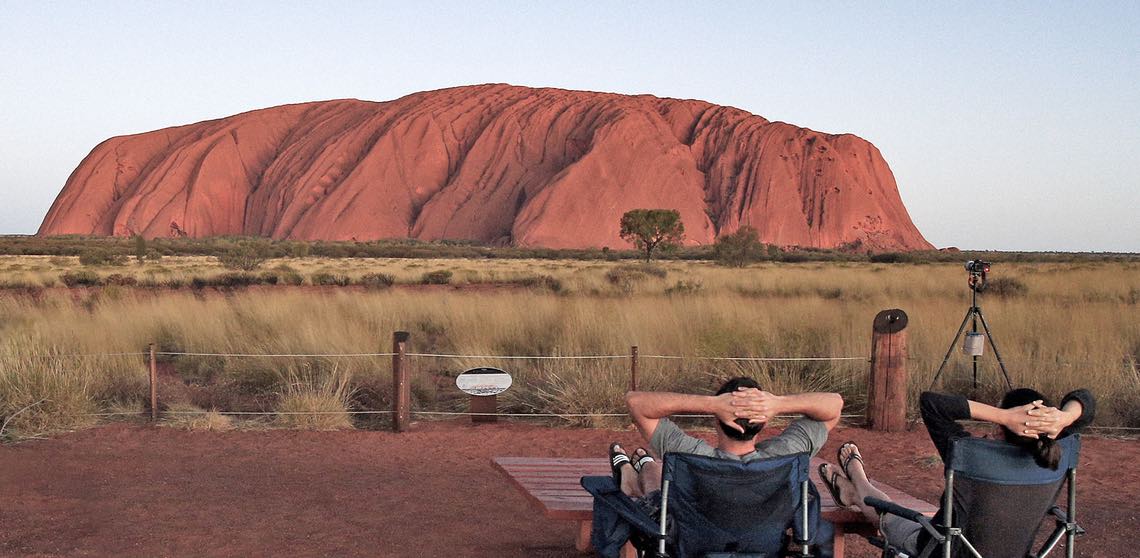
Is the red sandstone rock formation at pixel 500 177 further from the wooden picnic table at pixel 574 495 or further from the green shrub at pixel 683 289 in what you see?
the wooden picnic table at pixel 574 495

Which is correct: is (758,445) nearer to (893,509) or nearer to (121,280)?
(893,509)

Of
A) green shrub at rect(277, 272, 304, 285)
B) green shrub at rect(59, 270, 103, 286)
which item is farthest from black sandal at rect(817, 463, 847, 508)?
green shrub at rect(59, 270, 103, 286)

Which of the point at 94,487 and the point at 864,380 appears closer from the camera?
the point at 94,487

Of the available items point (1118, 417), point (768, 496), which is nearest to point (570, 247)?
point (1118, 417)

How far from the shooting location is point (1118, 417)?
317 inches

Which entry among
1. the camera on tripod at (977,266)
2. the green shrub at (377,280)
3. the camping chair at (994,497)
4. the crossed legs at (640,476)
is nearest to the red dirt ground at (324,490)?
the crossed legs at (640,476)

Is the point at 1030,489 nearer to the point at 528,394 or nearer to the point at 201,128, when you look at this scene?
the point at 528,394

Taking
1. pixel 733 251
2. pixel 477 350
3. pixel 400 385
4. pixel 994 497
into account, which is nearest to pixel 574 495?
pixel 994 497

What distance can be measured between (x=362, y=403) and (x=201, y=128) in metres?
81.1

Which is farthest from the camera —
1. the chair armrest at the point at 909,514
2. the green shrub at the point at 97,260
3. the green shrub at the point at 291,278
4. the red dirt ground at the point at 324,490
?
the green shrub at the point at 97,260

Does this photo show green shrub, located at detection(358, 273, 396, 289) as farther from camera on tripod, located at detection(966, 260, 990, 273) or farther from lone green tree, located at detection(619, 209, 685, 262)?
lone green tree, located at detection(619, 209, 685, 262)

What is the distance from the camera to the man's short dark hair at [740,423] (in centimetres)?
299

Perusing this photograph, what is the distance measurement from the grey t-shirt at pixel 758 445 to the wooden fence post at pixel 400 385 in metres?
4.43

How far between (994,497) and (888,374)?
4.81 m
